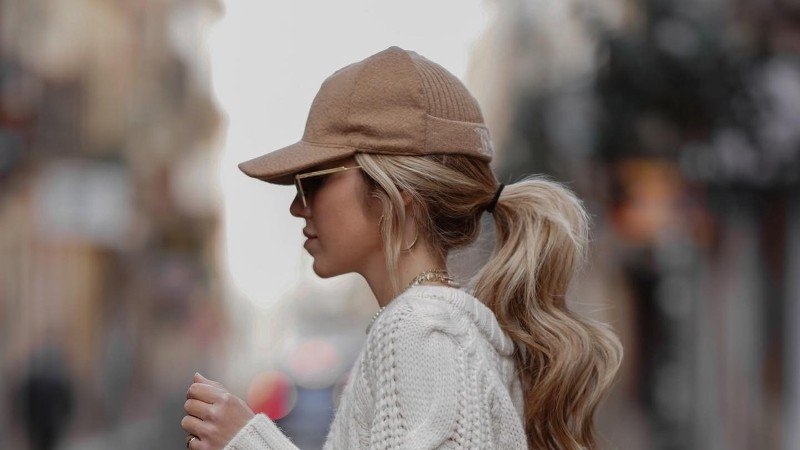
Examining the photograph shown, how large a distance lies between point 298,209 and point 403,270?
0.87 feet

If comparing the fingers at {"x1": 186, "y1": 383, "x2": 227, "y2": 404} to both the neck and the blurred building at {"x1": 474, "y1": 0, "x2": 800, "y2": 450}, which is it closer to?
the neck

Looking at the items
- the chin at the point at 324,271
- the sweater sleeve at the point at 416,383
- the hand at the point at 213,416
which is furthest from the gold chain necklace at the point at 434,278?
the hand at the point at 213,416

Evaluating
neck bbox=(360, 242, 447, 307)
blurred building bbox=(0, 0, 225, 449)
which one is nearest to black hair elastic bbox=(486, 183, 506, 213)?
neck bbox=(360, 242, 447, 307)

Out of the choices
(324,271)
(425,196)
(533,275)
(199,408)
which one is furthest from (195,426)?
(533,275)

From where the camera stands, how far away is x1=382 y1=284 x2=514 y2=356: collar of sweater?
2750mm

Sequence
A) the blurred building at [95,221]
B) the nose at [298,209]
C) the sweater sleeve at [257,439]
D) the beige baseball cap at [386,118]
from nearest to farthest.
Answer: the sweater sleeve at [257,439], the beige baseball cap at [386,118], the nose at [298,209], the blurred building at [95,221]

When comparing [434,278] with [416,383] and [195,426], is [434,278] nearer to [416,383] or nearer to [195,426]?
[416,383]

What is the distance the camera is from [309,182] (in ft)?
9.64

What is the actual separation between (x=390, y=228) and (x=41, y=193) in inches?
888

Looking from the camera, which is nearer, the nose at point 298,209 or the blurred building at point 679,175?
the nose at point 298,209

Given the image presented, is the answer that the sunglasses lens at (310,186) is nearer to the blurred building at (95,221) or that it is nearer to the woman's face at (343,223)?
the woman's face at (343,223)

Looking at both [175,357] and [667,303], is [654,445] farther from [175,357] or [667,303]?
[175,357]

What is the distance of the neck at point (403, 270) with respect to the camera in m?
2.91

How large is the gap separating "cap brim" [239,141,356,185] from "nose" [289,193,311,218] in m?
0.06
